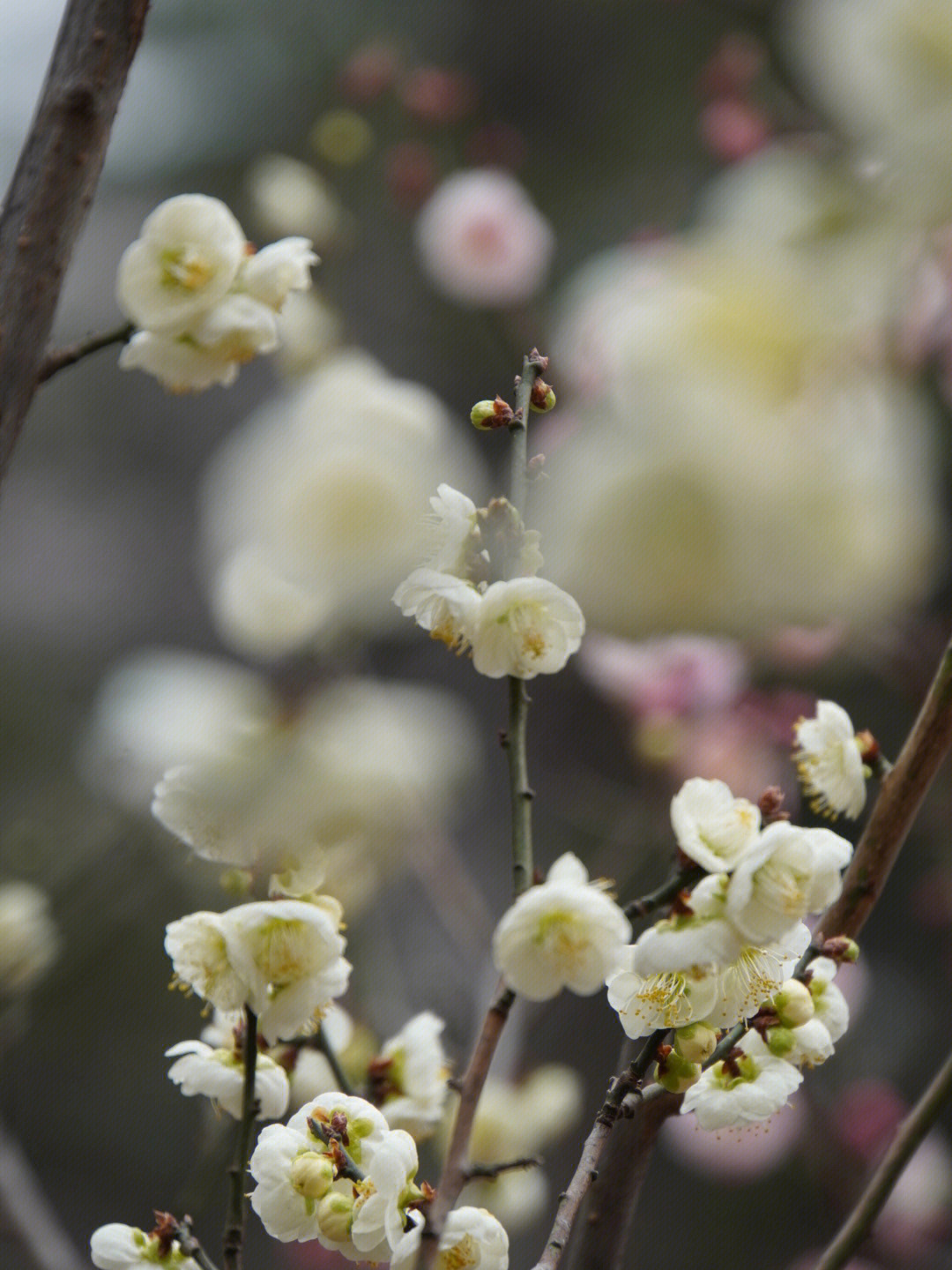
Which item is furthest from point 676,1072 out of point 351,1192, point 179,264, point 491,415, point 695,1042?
point 179,264

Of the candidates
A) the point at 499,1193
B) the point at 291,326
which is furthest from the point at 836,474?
the point at 291,326

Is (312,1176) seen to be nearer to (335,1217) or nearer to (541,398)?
(335,1217)

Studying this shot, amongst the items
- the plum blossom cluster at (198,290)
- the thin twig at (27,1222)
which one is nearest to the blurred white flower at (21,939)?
the thin twig at (27,1222)

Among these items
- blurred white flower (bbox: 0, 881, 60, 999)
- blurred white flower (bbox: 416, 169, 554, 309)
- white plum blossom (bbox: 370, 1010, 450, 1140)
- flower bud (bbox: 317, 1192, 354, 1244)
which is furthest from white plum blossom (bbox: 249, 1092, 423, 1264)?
blurred white flower (bbox: 416, 169, 554, 309)

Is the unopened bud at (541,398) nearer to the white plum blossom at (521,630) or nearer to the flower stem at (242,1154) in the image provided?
the white plum blossom at (521,630)

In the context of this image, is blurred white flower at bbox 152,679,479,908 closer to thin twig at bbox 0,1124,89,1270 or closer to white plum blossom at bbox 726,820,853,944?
white plum blossom at bbox 726,820,853,944

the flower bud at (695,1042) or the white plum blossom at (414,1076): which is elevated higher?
the flower bud at (695,1042)
